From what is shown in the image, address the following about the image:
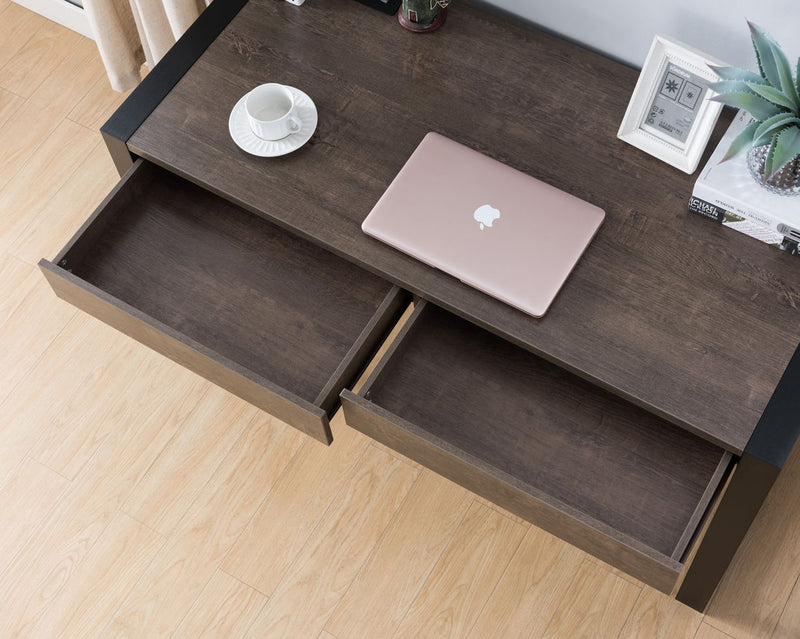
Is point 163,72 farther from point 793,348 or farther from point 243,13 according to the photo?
point 793,348

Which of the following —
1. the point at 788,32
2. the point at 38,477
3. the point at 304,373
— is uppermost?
the point at 788,32

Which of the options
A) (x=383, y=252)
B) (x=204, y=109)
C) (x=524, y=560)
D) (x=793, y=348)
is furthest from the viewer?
(x=524, y=560)

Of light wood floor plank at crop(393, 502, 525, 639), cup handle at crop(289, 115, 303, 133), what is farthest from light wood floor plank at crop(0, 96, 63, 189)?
light wood floor plank at crop(393, 502, 525, 639)

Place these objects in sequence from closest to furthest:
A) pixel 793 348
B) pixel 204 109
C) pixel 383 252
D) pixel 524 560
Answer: pixel 793 348
pixel 383 252
pixel 204 109
pixel 524 560

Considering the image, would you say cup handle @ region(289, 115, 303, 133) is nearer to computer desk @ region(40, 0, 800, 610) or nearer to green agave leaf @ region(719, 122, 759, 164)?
computer desk @ region(40, 0, 800, 610)

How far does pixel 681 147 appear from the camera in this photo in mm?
1368

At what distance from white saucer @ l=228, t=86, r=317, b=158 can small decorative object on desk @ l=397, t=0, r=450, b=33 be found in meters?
0.20

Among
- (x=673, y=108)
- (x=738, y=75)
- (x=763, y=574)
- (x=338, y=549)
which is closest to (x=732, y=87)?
(x=738, y=75)

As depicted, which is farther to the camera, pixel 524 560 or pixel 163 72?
pixel 524 560

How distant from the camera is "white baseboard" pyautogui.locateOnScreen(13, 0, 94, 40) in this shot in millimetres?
2189

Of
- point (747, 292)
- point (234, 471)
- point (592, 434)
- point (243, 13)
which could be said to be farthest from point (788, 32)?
point (234, 471)

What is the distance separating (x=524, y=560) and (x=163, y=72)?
3.28 ft

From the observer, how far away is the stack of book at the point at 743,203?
4.16 ft

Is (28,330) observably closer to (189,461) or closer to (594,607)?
(189,461)
